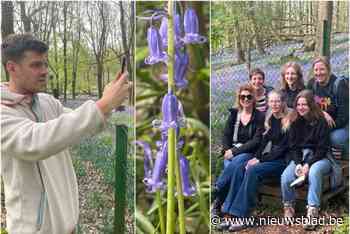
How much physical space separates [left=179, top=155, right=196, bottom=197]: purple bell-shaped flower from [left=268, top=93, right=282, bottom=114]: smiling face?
1.74 feet

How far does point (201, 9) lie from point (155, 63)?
0.37m

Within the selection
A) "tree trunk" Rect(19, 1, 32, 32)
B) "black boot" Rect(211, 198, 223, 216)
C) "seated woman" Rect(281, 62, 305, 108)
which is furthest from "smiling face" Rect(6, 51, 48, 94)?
"seated woman" Rect(281, 62, 305, 108)

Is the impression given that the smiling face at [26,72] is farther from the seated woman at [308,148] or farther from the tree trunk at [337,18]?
the tree trunk at [337,18]

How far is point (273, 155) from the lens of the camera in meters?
2.56

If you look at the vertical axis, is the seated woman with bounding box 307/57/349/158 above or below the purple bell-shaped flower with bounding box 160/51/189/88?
below

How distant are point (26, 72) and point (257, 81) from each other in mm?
1150

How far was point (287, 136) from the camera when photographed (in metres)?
2.56

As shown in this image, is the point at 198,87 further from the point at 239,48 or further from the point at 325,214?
the point at 325,214

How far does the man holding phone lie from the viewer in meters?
1.95

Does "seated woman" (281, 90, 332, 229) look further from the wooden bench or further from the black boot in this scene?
the black boot

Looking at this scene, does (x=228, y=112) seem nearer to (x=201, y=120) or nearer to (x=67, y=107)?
(x=201, y=120)

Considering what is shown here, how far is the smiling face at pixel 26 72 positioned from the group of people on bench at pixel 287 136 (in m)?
0.99

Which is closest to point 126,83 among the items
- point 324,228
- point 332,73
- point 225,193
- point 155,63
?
point 155,63

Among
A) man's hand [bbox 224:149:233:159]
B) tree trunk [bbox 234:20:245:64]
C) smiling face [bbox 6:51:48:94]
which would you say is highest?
tree trunk [bbox 234:20:245:64]
